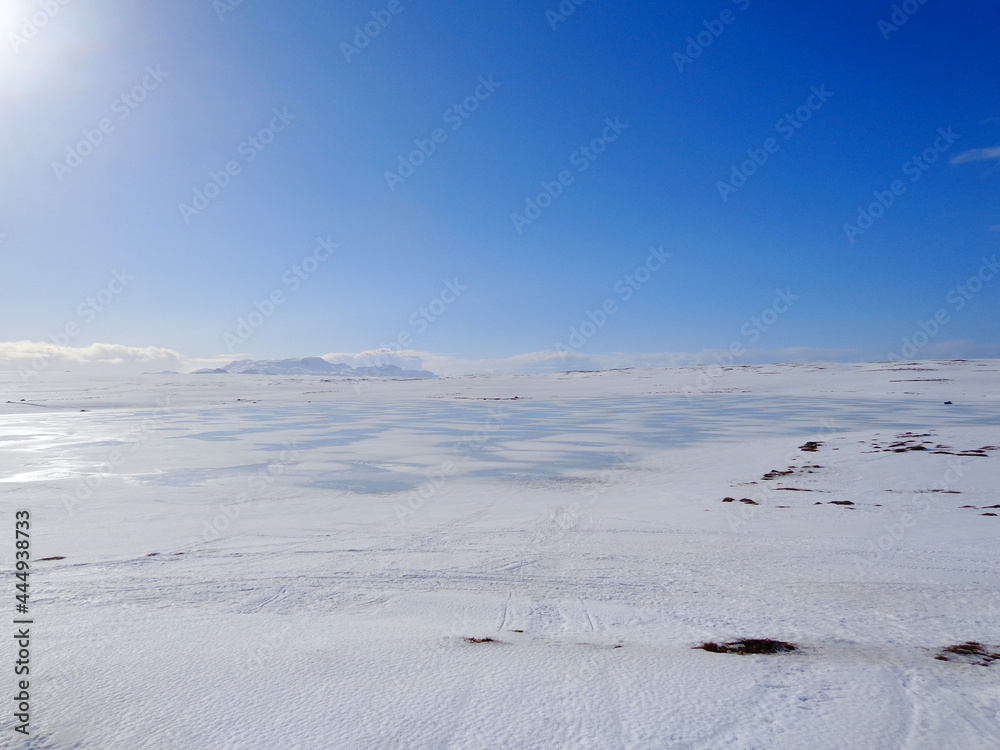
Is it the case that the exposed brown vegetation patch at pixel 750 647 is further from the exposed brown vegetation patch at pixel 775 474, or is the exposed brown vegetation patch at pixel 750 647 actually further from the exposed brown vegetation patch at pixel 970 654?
the exposed brown vegetation patch at pixel 775 474

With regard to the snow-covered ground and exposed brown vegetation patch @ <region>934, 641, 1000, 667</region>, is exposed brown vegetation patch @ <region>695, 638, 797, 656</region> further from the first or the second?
exposed brown vegetation patch @ <region>934, 641, 1000, 667</region>

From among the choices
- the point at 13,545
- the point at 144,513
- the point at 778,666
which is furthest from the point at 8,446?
the point at 778,666

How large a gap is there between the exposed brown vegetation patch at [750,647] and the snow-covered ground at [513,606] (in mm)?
78

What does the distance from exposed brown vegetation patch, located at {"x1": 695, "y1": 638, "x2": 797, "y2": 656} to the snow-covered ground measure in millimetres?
78

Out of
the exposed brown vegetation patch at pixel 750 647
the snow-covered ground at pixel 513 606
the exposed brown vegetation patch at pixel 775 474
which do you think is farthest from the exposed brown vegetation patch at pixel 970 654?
the exposed brown vegetation patch at pixel 775 474

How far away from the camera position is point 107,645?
3.60 metres

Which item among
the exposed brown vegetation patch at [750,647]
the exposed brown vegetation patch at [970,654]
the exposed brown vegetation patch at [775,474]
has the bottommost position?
the exposed brown vegetation patch at [970,654]

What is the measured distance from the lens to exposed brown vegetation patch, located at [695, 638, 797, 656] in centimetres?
359

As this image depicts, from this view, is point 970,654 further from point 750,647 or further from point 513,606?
point 513,606

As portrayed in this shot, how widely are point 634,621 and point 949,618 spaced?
2.45 metres

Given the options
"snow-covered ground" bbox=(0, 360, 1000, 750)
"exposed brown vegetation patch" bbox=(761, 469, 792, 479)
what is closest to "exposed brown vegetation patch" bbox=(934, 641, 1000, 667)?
"snow-covered ground" bbox=(0, 360, 1000, 750)

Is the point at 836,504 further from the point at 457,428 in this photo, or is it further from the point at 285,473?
the point at 457,428

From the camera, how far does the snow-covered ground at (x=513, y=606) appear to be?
2814 mm

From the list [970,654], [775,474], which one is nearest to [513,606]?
[970,654]
